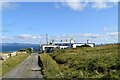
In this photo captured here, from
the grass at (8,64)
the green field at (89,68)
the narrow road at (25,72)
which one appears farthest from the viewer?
the grass at (8,64)

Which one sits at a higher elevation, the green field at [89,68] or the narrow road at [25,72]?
the green field at [89,68]

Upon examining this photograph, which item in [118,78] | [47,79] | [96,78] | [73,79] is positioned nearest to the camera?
[118,78]

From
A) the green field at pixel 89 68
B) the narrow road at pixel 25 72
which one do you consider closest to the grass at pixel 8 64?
the narrow road at pixel 25 72

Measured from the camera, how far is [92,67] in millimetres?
21672

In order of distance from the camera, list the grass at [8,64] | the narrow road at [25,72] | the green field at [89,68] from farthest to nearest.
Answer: the grass at [8,64] < the narrow road at [25,72] < the green field at [89,68]

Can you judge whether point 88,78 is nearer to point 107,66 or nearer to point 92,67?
point 107,66

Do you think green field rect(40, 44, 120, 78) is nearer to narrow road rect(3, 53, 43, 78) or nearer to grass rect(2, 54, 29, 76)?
narrow road rect(3, 53, 43, 78)

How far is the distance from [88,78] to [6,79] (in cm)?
875

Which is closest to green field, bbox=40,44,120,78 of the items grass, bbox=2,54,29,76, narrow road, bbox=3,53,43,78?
narrow road, bbox=3,53,43,78

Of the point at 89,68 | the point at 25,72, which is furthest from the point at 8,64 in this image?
the point at 89,68

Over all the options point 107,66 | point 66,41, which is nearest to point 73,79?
point 107,66

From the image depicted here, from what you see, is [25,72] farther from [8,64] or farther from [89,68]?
[8,64]

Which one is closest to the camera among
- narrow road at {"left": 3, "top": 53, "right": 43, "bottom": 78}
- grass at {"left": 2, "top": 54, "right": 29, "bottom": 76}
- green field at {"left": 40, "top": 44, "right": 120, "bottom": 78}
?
green field at {"left": 40, "top": 44, "right": 120, "bottom": 78}

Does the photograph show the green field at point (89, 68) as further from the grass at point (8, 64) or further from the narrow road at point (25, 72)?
the grass at point (8, 64)
